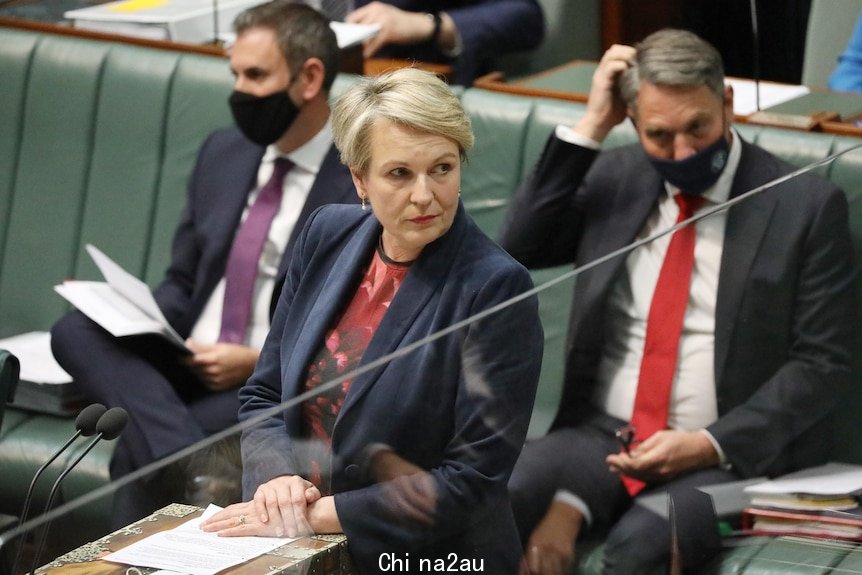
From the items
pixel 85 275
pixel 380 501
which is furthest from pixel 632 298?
pixel 85 275

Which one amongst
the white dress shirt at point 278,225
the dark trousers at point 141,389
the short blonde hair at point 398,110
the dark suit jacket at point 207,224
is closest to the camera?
the short blonde hair at point 398,110

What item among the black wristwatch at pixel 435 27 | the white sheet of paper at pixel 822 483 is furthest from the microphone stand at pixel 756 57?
the white sheet of paper at pixel 822 483

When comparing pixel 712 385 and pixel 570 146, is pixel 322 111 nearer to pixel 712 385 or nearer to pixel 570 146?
pixel 570 146

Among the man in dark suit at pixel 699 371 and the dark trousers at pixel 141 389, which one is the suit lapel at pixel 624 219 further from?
the dark trousers at pixel 141 389

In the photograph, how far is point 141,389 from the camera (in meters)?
2.38

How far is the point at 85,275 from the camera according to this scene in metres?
2.95

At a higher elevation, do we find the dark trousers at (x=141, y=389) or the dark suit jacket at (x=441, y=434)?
the dark suit jacket at (x=441, y=434)

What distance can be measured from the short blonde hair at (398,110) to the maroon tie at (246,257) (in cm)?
100

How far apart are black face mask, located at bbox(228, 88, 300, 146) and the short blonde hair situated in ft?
3.33

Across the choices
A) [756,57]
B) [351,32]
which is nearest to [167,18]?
[351,32]

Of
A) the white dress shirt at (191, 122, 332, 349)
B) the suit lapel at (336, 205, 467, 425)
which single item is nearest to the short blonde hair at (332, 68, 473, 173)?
the suit lapel at (336, 205, 467, 425)

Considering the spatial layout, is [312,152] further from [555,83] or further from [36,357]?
[36,357]

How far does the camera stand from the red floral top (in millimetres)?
1233

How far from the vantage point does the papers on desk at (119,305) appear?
240 centimetres
